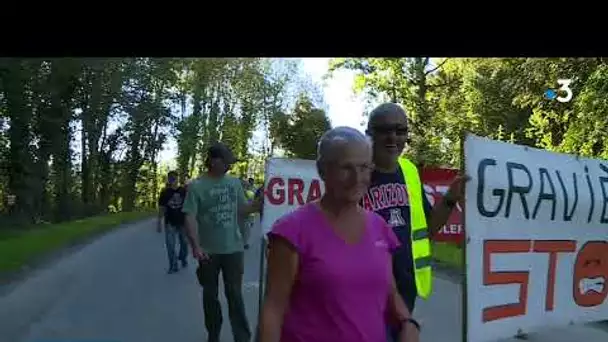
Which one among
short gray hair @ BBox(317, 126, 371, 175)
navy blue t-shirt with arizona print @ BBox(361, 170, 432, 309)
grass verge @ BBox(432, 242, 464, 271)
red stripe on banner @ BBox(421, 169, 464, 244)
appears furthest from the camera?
grass verge @ BBox(432, 242, 464, 271)

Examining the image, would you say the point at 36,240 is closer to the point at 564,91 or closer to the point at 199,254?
the point at 564,91

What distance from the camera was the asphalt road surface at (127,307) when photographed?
9.44 m

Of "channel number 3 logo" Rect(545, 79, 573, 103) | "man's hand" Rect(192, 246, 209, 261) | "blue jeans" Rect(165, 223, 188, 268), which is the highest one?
"channel number 3 logo" Rect(545, 79, 573, 103)

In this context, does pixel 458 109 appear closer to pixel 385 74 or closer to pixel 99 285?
pixel 385 74

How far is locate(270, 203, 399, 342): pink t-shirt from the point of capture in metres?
3.06

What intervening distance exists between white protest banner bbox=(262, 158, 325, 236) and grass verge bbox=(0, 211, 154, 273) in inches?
367

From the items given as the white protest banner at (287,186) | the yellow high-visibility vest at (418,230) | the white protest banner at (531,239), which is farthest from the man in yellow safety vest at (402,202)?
the white protest banner at (287,186)

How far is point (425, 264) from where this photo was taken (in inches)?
175

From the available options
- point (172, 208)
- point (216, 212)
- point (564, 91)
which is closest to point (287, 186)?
point (216, 212)

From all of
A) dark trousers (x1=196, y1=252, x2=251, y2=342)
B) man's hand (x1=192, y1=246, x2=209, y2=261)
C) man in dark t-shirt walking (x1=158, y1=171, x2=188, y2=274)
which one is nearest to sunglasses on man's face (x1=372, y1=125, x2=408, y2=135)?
man's hand (x1=192, y1=246, x2=209, y2=261)

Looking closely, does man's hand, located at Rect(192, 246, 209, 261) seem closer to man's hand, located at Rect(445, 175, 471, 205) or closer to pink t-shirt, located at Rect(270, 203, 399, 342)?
man's hand, located at Rect(445, 175, 471, 205)

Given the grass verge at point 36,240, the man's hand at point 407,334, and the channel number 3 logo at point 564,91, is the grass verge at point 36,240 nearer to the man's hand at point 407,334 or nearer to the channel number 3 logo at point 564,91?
the channel number 3 logo at point 564,91
